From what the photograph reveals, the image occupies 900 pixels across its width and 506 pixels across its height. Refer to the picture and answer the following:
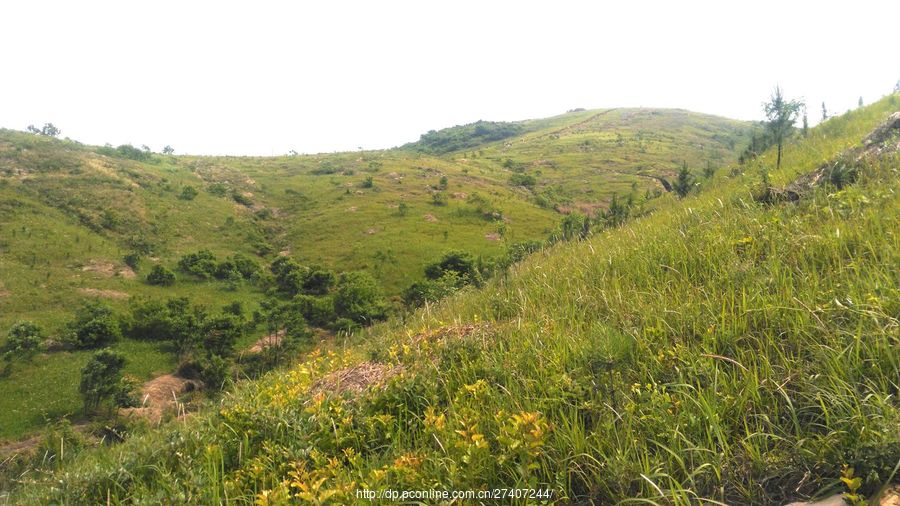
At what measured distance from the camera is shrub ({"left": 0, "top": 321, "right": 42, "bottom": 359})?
100 feet

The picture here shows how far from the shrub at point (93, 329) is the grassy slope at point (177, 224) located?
3.79ft

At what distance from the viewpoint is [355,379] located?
405 centimetres

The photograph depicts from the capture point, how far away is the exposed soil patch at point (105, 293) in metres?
41.4

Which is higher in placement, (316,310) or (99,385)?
(316,310)

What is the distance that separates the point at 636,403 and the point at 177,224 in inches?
2815

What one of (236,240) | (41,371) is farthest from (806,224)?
(236,240)

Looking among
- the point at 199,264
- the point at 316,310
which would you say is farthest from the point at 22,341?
the point at 316,310

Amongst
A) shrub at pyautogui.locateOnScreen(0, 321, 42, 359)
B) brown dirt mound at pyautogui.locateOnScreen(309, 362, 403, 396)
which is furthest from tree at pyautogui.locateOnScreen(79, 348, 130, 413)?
brown dirt mound at pyautogui.locateOnScreen(309, 362, 403, 396)

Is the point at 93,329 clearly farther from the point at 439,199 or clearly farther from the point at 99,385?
the point at 439,199

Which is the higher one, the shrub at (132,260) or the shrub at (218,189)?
the shrub at (218,189)

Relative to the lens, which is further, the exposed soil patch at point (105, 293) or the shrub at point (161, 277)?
the shrub at point (161, 277)

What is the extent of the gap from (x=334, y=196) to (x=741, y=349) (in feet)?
264

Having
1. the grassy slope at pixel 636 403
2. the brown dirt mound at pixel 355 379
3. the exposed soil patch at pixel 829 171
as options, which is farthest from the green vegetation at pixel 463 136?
the grassy slope at pixel 636 403

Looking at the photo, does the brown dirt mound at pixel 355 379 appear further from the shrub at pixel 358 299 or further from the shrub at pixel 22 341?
the shrub at pixel 22 341
